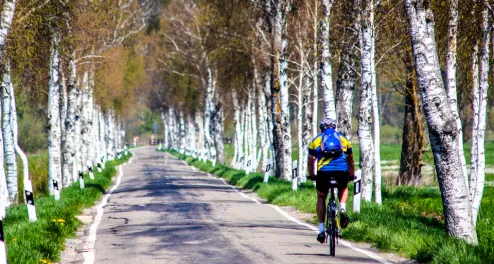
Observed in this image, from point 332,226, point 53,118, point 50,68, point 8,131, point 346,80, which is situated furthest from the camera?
point 50,68

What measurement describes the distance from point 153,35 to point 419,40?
51.3 m

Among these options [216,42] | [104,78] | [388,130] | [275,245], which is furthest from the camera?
[388,130]

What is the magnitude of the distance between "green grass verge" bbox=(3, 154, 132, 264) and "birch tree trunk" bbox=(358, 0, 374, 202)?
264 inches

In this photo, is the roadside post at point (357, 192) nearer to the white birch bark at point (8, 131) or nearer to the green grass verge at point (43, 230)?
the green grass verge at point (43, 230)

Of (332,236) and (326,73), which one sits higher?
(326,73)

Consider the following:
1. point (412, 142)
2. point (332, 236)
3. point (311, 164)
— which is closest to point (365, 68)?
point (311, 164)

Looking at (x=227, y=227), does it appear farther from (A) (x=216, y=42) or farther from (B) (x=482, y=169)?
(A) (x=216, y=42)

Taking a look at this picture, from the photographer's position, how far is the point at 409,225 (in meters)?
12.5

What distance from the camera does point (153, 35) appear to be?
60.7 meters

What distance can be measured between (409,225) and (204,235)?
10.8 ft

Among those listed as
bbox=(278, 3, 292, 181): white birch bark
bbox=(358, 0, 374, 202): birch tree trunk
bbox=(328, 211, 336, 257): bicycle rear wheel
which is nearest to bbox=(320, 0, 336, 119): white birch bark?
bbox=(358, 0, 374, 202): birch tree trunk

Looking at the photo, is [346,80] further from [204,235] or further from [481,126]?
[204,235]

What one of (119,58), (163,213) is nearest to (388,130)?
(119,58)

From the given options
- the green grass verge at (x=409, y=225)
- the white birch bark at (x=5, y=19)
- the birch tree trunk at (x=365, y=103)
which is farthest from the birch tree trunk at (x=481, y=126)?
the white birch bark at (x=5, y=19)
